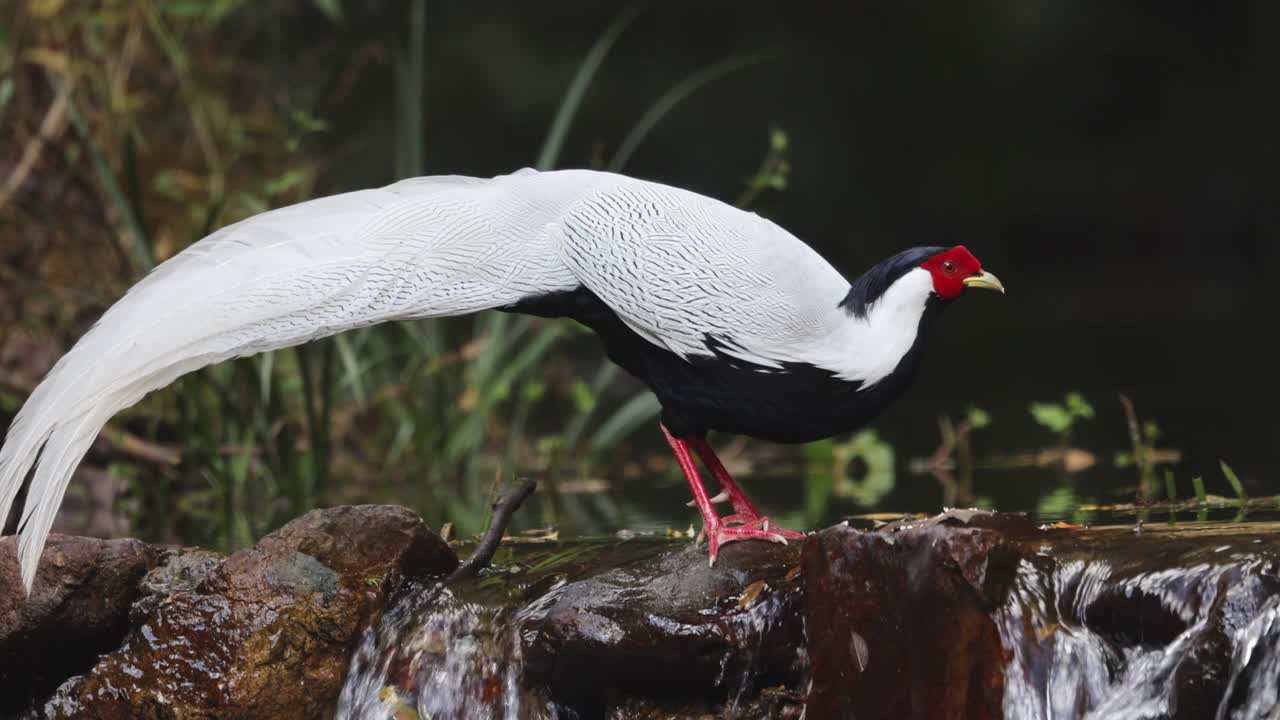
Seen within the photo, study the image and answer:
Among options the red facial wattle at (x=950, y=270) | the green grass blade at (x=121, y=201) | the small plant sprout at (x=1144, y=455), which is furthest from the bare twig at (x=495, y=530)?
the green grass blade at (x=121, y=201)

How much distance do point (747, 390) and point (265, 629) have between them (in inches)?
37.3

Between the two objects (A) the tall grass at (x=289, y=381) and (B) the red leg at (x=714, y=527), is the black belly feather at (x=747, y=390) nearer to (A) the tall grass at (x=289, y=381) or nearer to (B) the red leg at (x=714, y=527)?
(B) the red leg at (x=714, y=527)

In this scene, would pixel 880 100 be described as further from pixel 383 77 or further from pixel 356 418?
pixel 356 418

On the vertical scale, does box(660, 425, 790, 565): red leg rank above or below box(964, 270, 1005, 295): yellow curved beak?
below

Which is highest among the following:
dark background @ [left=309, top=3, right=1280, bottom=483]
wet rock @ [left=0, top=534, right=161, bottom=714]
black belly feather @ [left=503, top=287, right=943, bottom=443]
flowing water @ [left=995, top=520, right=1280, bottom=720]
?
dark background @ [left=309, top=3, right=1280, bottom=483]

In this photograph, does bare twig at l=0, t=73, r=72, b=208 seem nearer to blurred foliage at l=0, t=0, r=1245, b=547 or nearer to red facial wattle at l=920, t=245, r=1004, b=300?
blurred foliage at l=0, t=0, r=1245, b=547

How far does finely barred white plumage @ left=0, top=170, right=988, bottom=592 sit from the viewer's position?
279 centimetres

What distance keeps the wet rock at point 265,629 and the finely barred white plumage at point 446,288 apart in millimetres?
385

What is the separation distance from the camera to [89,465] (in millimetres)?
5379

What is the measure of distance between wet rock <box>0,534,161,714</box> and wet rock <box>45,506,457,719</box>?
0.04 metres

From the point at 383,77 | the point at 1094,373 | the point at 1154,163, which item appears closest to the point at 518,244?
the point at 1094,373

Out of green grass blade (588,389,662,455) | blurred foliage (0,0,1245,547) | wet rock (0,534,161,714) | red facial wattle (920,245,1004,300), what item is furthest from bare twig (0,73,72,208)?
red facial wattle (920,245,1004,300)

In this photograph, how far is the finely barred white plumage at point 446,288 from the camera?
2.79 meters

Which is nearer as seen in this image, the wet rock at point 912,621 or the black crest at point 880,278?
the wet rock at point 912,621
